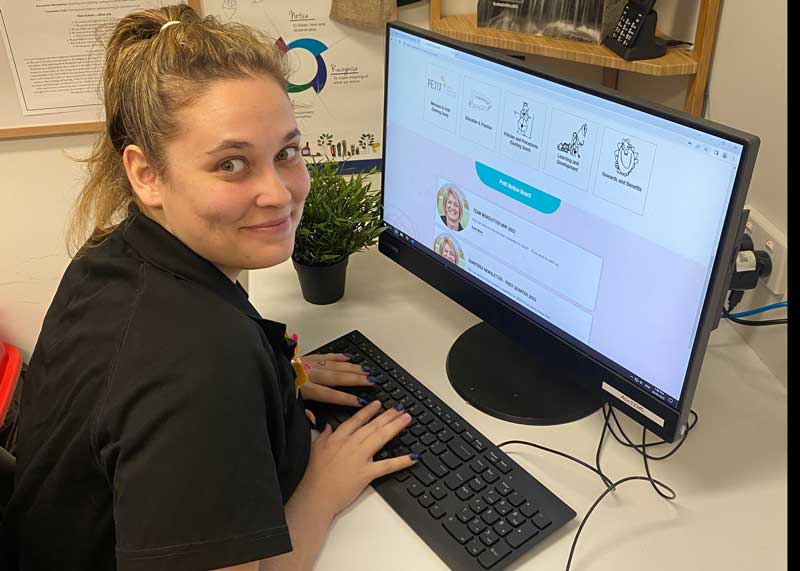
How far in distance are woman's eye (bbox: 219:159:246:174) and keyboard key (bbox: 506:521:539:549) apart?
50 centimetres

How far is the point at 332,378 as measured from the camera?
106 centimetres

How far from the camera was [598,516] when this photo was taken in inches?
34.5

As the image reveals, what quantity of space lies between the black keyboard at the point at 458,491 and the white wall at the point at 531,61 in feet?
1.12

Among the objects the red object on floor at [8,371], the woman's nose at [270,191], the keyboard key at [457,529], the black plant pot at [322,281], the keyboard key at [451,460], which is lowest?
the red object on floor at [8,371]

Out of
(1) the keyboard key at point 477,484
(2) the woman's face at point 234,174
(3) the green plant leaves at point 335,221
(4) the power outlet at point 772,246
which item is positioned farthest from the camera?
(3) the green plant leaves at point 335,221

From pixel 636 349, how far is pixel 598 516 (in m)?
0.20

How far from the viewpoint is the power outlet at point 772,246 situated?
3.35 feet

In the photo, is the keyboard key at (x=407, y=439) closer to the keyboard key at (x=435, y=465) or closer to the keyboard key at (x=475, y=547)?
the keyboard key at (x=435, y=465)

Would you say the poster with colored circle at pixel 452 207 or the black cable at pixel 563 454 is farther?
the poster with colored circle at pixel 452 207

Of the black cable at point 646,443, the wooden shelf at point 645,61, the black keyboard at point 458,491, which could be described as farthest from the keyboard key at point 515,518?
the wooden shelf at point 645,61

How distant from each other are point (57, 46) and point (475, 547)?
1.31 m

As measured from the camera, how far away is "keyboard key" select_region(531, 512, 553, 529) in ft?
2.78

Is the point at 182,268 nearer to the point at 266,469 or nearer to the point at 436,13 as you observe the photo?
the point at 266,469

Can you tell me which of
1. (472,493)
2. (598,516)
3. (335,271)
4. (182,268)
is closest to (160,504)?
(182,268)
